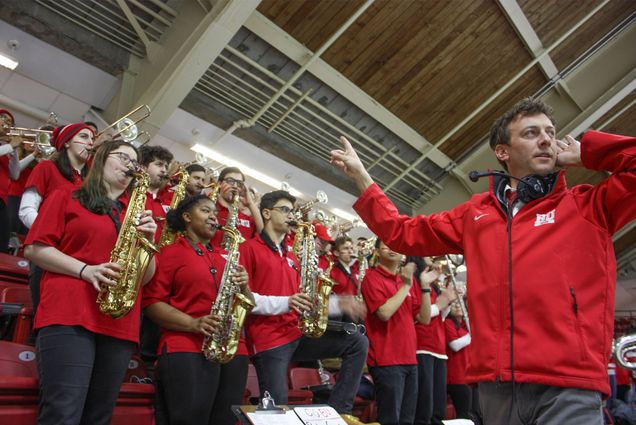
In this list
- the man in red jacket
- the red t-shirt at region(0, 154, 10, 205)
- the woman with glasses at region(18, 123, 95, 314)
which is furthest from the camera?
the red t-shirt at region(0, 154, 10, 205)

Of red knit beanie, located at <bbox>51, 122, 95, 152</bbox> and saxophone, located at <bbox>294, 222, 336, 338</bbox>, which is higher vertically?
red knit beanie, located at <bbox>51, 122, 95, 152</bbox>

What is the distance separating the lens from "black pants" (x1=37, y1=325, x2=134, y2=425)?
6.76ft

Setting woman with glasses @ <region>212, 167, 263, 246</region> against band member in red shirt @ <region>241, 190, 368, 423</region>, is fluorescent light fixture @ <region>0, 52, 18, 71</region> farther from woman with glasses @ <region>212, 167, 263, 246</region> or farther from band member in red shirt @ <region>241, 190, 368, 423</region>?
band member in red shirt @ <region>241, 190, 368, 423</region>

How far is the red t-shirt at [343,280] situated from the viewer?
182 inches

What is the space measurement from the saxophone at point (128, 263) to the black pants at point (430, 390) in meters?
2.73

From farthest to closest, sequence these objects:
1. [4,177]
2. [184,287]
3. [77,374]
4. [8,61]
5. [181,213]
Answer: [8,61]
[4,177]
[181,213]
[184,287]
[77,374]

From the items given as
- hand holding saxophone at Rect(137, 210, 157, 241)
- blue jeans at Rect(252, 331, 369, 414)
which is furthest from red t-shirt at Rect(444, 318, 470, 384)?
hand holding saxophone at Rect(137, 210, 157, 241)

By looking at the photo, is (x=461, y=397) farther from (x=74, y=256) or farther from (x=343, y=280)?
(x=74, y=256)

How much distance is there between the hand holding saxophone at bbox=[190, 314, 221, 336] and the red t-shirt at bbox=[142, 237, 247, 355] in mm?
67

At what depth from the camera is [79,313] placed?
2.24 metres

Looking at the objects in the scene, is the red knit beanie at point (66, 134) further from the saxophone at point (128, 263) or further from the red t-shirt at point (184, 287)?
the red t-shirt at point (184, 287)

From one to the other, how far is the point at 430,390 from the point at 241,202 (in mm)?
2385

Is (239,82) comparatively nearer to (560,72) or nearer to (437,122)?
(437,122)

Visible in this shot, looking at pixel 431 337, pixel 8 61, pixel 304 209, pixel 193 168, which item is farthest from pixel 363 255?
pixel 8 61
